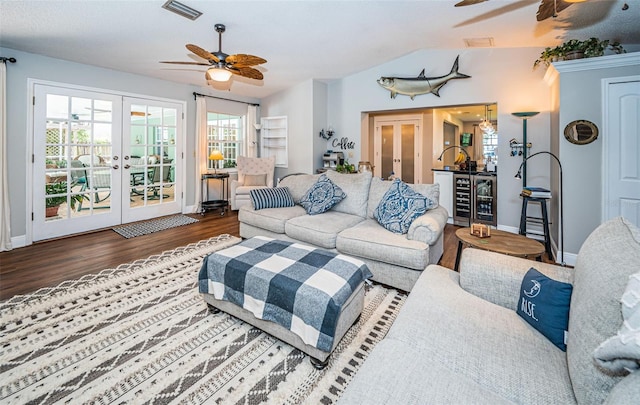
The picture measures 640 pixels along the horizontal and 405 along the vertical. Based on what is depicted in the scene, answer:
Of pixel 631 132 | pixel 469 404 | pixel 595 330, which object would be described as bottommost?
pixel 469 404

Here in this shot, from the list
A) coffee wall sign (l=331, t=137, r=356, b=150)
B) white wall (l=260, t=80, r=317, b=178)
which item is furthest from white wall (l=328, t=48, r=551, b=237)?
white wall (l=260, t=80, r=317, b=178)

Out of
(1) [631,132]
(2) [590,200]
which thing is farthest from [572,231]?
(1) [631,132]

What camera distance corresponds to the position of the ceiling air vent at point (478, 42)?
4188 mm

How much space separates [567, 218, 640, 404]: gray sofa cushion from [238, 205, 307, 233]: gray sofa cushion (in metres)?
2.66

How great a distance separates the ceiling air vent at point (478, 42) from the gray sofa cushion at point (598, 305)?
394 cm

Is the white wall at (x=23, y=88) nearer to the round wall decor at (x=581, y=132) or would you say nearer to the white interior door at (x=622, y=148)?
the round wall decor at (x=581, y=132)

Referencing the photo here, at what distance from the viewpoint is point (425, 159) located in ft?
24.6

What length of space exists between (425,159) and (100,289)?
6.95 metres

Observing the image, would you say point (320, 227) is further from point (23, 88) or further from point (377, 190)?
point (23, 88)

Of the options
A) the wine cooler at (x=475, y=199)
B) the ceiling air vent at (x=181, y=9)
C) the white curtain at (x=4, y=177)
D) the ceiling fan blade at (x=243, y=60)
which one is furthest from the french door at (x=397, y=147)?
the white curtain at (x=4, y=177)

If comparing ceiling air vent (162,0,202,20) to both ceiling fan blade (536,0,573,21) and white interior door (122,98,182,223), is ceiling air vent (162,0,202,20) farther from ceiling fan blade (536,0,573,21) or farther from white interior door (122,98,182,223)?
ceiling fan blade (536,0,573,21)

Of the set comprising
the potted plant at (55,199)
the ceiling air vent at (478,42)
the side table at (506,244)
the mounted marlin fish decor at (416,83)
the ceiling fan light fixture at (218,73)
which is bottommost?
the side table at (506,244)

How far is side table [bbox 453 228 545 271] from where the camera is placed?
2.07 metres

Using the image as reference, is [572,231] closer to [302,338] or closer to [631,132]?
[631,132]
